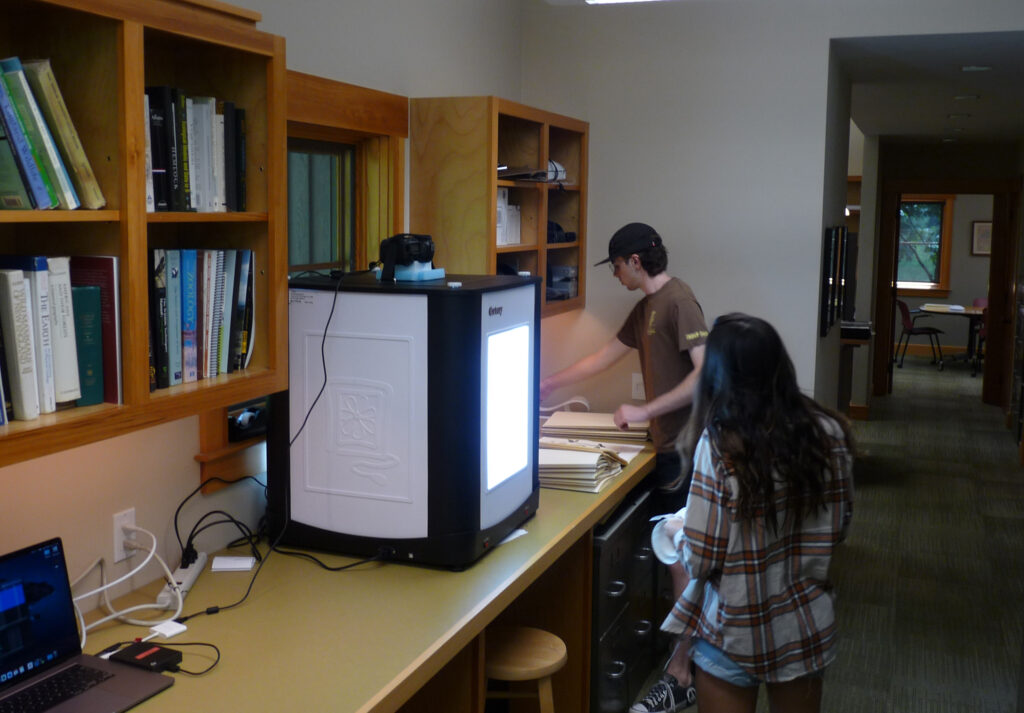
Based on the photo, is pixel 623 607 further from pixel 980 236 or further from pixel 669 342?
pixel 980 236

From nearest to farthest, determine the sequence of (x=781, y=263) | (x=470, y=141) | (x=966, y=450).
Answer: (x=470, y=141)
(x=781, y=263)
(x=966, y=450)

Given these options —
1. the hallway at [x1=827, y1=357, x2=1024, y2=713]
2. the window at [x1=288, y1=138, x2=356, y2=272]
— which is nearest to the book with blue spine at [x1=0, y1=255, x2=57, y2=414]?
the window at [x1=288, y1=138, x2=356, y2=272]

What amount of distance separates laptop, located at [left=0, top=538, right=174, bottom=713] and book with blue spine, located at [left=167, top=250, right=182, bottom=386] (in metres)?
0.37

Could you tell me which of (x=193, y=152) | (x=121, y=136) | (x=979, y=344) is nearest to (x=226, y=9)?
(x=193, y=152)

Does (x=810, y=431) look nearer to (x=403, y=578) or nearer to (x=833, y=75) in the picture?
(x=403, y=578)

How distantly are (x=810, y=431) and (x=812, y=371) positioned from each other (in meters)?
2.11

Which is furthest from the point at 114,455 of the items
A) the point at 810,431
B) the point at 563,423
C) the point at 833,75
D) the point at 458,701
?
the point at 833,75

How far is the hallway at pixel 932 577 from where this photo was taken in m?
3.71

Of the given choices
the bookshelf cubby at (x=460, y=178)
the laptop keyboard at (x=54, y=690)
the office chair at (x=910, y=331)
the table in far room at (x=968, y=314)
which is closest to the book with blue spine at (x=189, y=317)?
the laptop keyboard at (x=54, y=690)

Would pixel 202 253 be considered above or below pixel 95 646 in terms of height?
above

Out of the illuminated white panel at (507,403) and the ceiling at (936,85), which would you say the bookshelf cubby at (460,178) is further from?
the ceiling at (936,85)

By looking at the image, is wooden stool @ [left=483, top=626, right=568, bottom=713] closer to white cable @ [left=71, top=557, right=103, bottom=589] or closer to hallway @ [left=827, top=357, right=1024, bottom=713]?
white cable @ [left=71, top=557, right=103, bottom=589]

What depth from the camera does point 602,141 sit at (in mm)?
4316

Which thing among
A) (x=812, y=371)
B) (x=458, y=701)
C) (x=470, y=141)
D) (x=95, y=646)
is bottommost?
(x=458, y=701)
